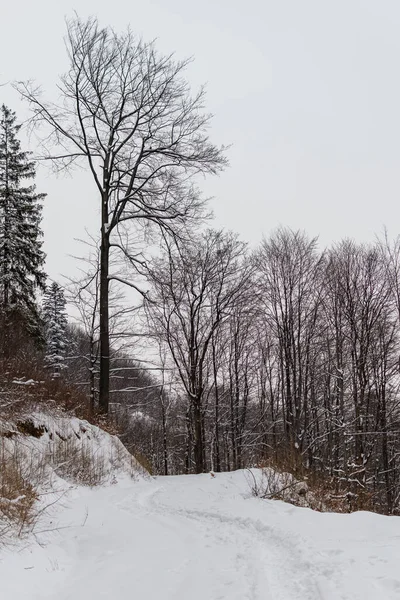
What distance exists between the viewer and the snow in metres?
3.12

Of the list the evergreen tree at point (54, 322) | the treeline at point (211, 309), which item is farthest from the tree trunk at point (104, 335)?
the evergreen tree at point (54, 322)

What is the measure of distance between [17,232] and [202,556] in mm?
23097

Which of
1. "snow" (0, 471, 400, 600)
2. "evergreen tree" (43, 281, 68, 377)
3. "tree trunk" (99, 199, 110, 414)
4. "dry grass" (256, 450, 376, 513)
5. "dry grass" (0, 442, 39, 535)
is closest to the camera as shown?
"snow" (0, 471, 400, 600)

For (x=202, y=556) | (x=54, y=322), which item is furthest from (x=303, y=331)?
(x=54, y=322)

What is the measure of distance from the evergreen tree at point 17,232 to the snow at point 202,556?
59.7 ft

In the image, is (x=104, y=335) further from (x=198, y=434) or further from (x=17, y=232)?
(x=17, y=232)

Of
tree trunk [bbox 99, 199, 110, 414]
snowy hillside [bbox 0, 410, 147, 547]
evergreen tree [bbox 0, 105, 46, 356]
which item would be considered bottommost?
snowy hillside [bbox 0, 410, 147, 547]

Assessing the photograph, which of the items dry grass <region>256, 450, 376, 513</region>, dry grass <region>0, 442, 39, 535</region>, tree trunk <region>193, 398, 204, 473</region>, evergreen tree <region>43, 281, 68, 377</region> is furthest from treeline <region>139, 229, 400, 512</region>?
evergreen tree <region>43, 281, 68, 377</region>

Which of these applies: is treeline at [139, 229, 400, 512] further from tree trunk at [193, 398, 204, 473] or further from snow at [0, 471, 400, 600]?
snow at [0, 471, 400, 600]

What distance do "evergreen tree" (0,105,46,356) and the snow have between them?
18211mm

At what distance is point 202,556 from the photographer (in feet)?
13.7

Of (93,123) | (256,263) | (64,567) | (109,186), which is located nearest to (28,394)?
(64,567)

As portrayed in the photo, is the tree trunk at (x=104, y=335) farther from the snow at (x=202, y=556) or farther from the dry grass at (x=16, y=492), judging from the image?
the dry grass at (x=16, y=492)

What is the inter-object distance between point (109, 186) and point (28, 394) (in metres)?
8.79
